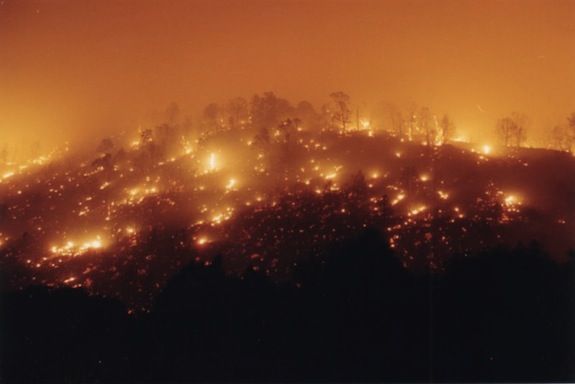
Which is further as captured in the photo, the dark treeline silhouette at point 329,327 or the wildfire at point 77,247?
the wildfire at point 77,247

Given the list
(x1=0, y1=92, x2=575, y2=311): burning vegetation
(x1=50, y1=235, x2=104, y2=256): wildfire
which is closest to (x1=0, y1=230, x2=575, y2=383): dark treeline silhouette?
(x1=0, y1=92, x2=575, y2=311): burning vegetation

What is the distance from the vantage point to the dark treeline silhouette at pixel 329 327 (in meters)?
16.2

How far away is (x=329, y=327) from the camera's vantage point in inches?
717

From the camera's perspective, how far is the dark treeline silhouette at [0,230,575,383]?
16234 mm

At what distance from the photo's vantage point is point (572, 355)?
15.1 metres

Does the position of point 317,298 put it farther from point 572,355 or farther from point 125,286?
point 125,286

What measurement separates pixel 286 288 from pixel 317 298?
197 cm

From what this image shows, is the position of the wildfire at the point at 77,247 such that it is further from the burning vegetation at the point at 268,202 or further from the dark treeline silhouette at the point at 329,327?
the dark treeline silhouette at the point at 329,327

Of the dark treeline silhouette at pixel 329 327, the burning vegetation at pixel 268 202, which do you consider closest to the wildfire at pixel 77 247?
the burning vegetation at pixel 268 202

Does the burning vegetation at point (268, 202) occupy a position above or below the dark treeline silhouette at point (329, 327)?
above

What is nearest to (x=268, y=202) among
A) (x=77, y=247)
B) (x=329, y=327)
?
(x=77, y=247)

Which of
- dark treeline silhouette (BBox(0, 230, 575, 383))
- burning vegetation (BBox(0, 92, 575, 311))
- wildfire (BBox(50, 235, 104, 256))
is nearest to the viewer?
dark treeline silhouette (BBox(0, 230, 575, 383))

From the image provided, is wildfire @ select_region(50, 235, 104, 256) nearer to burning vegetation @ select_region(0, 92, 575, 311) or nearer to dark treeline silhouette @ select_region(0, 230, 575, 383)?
burning vegetation @ select_region(0, 92, 575, 311)

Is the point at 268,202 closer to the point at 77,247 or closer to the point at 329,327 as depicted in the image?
the point at 77,247
